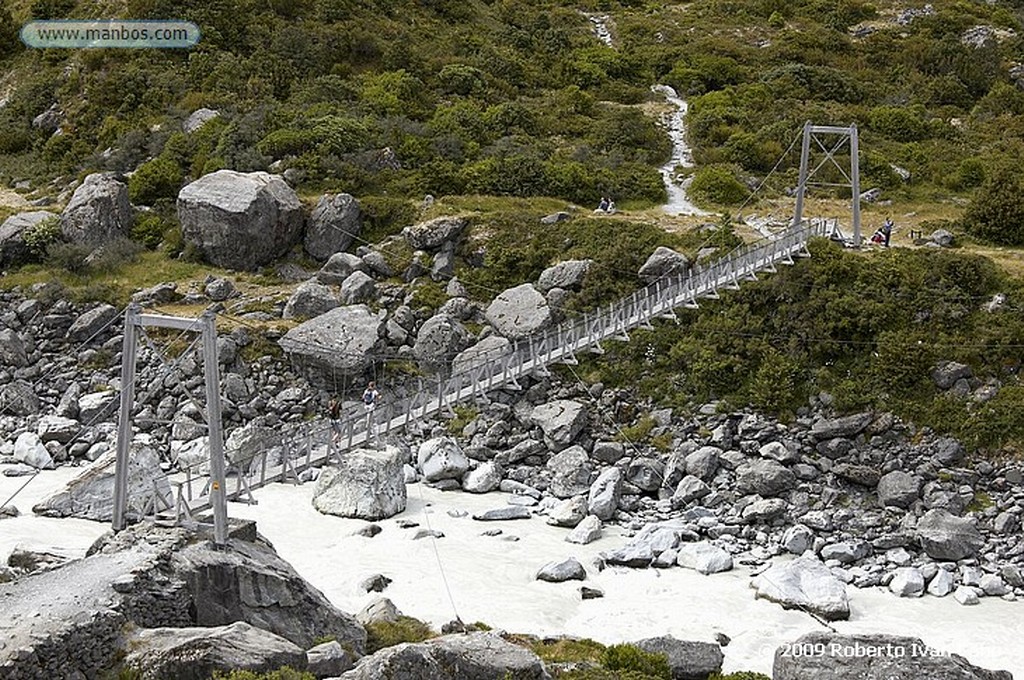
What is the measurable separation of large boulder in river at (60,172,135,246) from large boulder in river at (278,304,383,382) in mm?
11172

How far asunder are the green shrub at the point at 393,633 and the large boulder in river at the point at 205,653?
130 inches

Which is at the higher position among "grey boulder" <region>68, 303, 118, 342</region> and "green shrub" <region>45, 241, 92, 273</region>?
"green shrub" <region>45, 241, 92, 273</region>

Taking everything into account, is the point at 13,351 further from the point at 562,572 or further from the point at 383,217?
the point at 562,572

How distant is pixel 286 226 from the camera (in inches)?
1486

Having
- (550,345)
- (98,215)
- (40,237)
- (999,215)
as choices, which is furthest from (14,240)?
(999,215)

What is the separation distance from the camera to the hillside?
29.2m

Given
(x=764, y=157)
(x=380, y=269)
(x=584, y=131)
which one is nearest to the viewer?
(x=380, y=269)

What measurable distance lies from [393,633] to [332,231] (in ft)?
74.3

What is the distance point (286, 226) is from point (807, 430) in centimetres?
1982

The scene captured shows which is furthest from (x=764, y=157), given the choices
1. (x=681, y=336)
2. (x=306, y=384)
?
(x=306, y=384)

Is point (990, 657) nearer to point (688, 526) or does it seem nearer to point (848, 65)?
point (688, 526)

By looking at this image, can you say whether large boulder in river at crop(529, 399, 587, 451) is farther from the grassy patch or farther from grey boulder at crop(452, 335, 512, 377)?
grey boulder at crop(452, 335, 512, 377)

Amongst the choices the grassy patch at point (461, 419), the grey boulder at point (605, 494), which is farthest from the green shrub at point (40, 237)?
the grey boulder at point (605, 494)

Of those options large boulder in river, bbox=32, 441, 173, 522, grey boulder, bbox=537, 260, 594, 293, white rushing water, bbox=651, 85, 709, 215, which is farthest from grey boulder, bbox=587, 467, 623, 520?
white rushing water, bbox=651, 85, 709, 215
